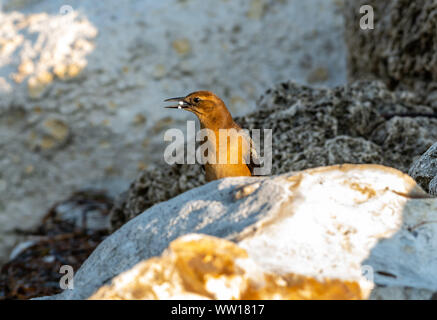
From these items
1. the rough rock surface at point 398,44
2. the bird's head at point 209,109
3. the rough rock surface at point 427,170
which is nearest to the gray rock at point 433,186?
the rough rock surface at point 427,170

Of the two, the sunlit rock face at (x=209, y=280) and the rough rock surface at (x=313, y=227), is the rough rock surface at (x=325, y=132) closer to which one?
the rough rock surface at (x=313, y=227)

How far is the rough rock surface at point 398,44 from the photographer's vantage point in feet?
17.6

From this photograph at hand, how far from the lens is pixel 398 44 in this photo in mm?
5707

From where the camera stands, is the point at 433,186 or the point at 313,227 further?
the point at 433,186

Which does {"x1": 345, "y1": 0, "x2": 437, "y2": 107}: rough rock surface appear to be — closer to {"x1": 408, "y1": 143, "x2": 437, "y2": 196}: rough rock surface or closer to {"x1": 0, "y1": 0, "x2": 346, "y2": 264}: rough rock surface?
{"x1": 0, "y1": 0, "x2": 346, "y2": 264}: rough rock surface

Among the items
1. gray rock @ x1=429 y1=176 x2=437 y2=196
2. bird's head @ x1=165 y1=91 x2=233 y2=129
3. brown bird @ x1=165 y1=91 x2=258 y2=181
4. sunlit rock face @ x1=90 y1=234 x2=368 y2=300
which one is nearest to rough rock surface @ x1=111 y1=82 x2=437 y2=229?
brown bird @ x1=165 y1=91 x2=258 y2=181

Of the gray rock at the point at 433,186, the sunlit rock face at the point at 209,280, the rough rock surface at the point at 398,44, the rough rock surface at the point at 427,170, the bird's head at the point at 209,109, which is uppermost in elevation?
the rough rock surface at the point at 398,44

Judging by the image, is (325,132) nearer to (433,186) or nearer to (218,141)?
(218,141)

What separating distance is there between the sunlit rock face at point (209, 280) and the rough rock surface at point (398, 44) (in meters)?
3.91

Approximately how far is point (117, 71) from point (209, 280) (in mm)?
5253

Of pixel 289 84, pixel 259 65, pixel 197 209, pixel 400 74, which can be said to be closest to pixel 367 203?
pixel 197 209

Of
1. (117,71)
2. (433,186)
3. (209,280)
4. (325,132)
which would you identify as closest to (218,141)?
(325,132)

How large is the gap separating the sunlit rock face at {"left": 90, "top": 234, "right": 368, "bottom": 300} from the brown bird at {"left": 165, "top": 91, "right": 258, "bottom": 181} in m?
2.15

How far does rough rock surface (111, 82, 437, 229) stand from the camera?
4.50 meters
